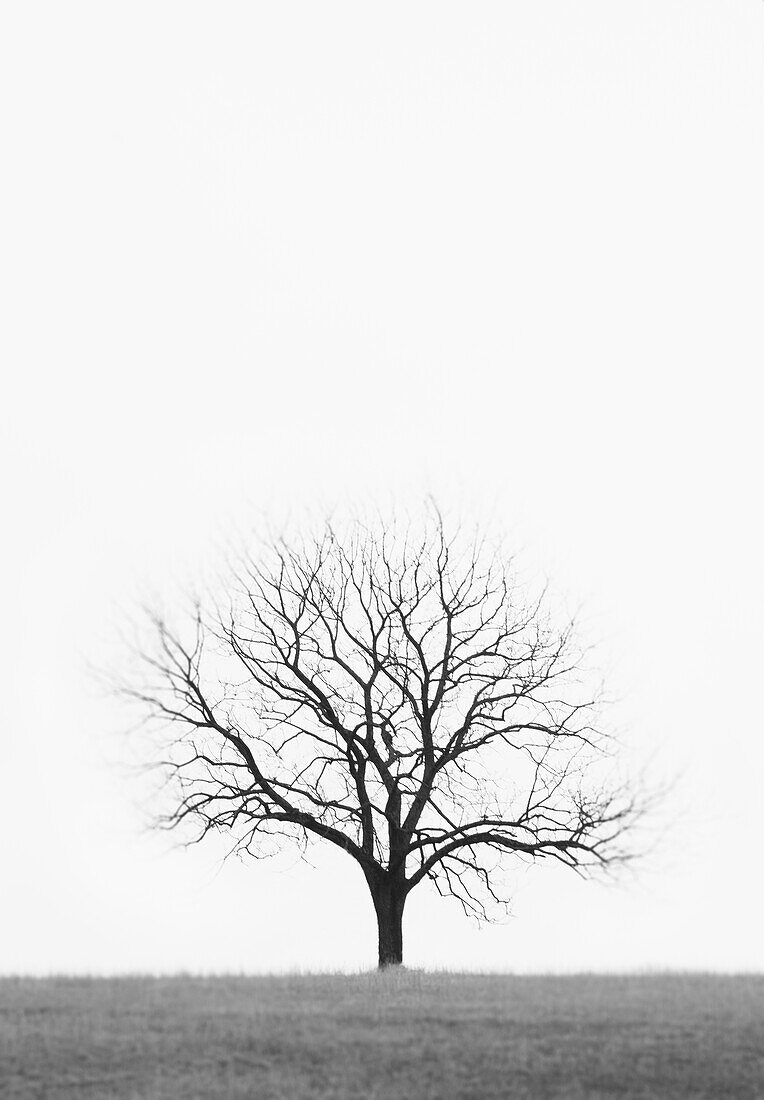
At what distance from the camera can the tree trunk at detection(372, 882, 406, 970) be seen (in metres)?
27.3

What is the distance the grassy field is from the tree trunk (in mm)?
4179

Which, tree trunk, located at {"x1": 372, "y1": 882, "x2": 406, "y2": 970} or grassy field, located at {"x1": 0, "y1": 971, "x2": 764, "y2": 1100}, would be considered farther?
tree trunk, located at {"x1": 372, "y1": 882, "x2": 406, "y2": 970}

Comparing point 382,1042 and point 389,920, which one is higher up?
point 389,920

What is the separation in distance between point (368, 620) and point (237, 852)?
5.88m

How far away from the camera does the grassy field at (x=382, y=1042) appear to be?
1627 centimetres

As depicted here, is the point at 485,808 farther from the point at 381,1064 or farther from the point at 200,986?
the point at 381,1064

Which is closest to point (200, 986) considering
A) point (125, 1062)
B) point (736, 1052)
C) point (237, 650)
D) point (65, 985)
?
point (65, 985)

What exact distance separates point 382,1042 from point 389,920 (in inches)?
372

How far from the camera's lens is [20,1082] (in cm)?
1653

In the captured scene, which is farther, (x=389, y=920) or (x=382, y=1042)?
(x=389, y=920)

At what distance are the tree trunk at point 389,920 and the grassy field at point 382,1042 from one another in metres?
4.18

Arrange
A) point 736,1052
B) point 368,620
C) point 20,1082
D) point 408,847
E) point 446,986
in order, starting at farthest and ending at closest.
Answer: point 368,620 < point 408,847 < point 446,986 < point 736,1052 < point 20,1082

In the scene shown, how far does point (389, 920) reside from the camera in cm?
2742

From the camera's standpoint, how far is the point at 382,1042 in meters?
18.0
